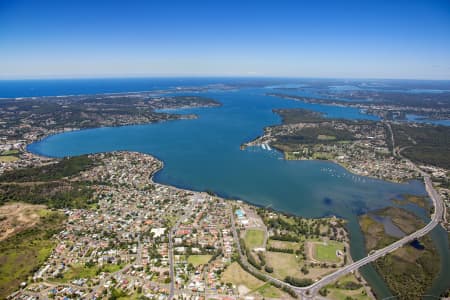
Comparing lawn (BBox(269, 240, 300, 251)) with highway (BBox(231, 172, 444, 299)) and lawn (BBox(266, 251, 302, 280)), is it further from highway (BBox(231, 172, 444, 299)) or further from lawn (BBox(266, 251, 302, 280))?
highway (BBox(231, 172, 444, 299))

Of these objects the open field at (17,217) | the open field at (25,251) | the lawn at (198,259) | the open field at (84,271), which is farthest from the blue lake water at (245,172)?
the open field at (84,271)

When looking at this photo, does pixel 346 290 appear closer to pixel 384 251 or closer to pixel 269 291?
pixel 269 291

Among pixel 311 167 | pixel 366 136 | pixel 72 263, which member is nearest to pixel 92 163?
pixel 72 263

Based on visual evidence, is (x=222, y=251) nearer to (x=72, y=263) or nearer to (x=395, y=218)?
(x=72, y=263)

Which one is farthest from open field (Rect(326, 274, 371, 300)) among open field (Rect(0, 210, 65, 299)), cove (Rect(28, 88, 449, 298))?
open field (Rect(0, 210, 65, 299))

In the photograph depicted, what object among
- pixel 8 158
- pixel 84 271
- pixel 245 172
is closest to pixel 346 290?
pixel 84 271

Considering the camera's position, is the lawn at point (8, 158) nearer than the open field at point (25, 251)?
No

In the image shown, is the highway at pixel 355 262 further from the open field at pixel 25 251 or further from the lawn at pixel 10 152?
the lawn at pixel 10 152
